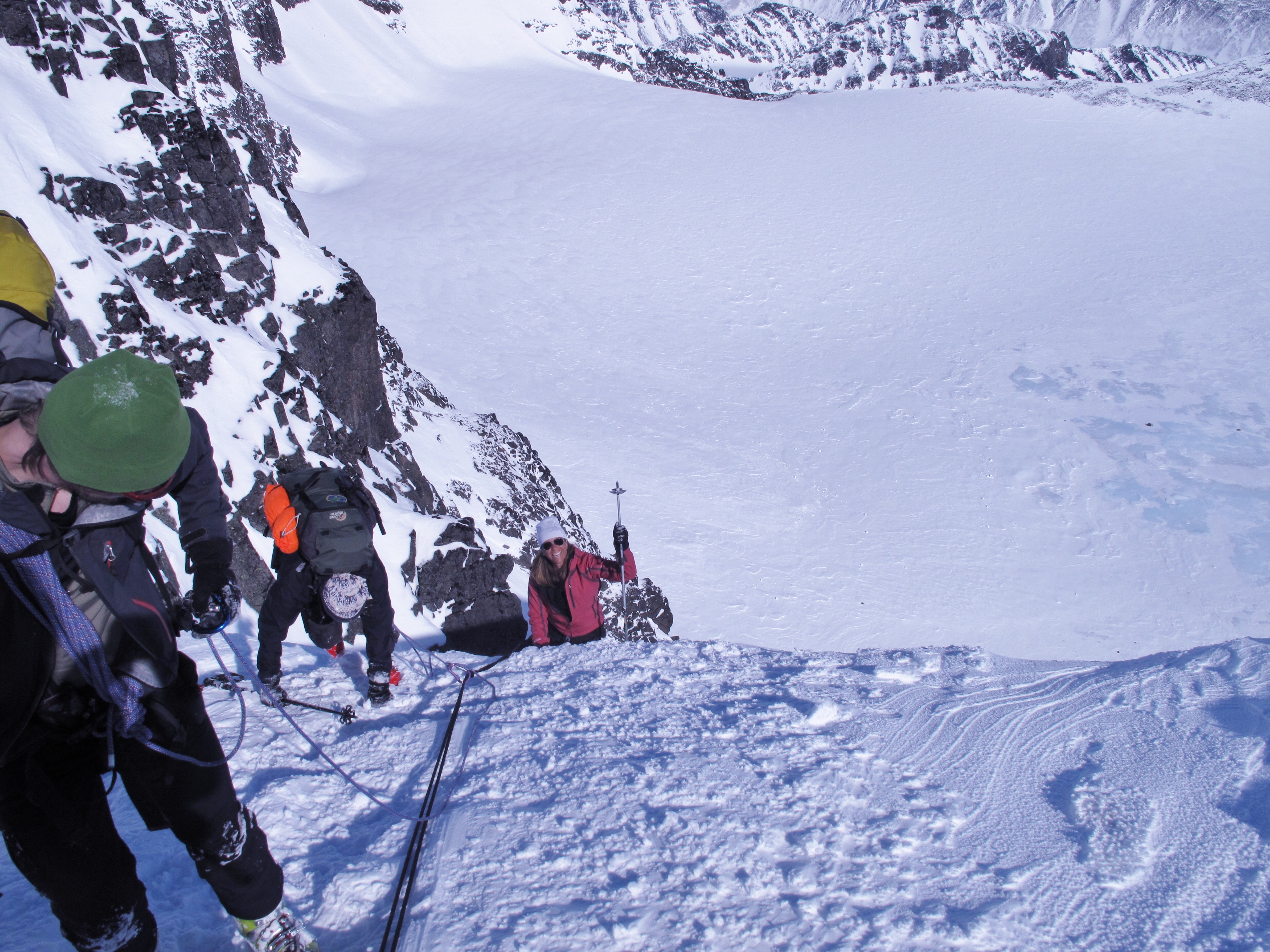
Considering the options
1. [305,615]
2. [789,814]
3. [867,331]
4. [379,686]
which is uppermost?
[789,814]

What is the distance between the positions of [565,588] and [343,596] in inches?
89.7

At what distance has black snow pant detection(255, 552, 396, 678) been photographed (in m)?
4.45

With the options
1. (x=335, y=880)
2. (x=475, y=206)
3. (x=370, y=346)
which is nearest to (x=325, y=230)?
(x=475, y=206)

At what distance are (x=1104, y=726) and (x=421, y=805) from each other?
3607mm

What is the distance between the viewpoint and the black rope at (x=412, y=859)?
9.05 feet

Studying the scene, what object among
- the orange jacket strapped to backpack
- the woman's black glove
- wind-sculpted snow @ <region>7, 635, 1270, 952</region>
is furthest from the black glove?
the woman's black glove

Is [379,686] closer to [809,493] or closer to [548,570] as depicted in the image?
[548,570]

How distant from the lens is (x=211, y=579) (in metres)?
2.72

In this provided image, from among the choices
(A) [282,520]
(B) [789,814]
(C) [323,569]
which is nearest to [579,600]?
(C) [323,569]

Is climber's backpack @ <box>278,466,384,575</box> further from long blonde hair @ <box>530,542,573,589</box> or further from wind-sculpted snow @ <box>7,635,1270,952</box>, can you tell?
long blonde hair @ <box>530,542,573,589</box>

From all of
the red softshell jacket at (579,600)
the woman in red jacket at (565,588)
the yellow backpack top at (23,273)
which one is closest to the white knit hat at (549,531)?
the woman in red jacket at (565,588)

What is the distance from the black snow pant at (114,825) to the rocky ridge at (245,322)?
602 cm

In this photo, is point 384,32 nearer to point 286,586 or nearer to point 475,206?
point 475,206

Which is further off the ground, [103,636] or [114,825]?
[103,636]
